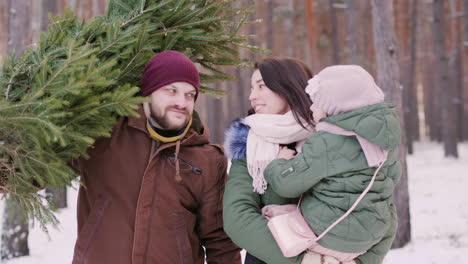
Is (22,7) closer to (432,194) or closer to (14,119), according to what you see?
(14,119)

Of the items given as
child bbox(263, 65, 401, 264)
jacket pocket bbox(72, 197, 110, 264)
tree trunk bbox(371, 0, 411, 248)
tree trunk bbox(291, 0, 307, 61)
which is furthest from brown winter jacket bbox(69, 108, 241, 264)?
tree trunk bbox(291, 0, 307, 61)

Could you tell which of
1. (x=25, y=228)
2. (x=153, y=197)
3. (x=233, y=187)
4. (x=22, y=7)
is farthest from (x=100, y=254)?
(x=22, y=7)

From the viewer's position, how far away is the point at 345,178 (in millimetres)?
2033

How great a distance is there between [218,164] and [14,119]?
113cm

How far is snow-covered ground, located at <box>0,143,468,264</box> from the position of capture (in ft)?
19.0

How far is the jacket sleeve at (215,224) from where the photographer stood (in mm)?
2510

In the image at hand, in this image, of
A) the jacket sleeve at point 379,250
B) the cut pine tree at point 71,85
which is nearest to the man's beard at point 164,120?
the cut pine tree at point 71,85

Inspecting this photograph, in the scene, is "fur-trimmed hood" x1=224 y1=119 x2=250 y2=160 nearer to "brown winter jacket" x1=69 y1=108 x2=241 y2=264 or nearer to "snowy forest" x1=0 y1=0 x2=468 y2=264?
"brown winter jacket" x1=69 y1=108 x2=241 y2=264

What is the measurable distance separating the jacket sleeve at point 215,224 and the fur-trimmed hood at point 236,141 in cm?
19

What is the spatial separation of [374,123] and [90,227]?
1534mm

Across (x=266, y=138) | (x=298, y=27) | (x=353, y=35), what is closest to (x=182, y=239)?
(x=266, y=138)

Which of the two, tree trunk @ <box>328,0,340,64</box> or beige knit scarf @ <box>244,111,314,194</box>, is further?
tree trunk @ <box>328,0,340,64</box>

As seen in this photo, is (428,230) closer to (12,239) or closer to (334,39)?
(12,239)

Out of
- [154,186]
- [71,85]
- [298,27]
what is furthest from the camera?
[298,27]
